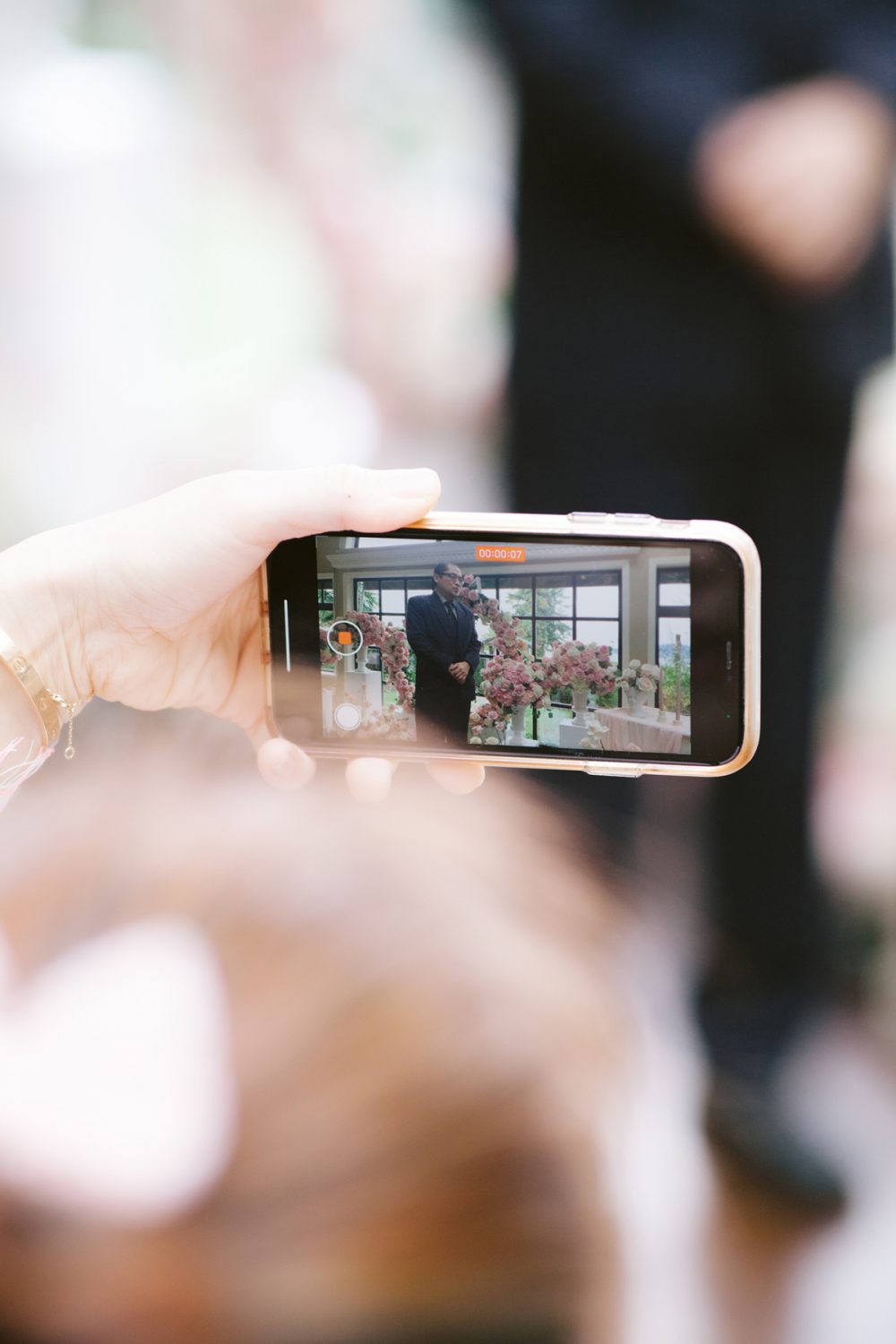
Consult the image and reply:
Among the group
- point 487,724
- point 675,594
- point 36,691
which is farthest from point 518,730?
point 36,691

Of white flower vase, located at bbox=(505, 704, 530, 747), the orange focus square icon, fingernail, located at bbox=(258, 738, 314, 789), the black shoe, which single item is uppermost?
the orange focus square icon

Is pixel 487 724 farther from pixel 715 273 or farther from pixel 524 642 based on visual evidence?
pixel 715 273

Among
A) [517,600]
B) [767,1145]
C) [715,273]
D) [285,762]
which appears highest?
[715,273]

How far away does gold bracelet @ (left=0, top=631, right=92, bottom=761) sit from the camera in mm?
429

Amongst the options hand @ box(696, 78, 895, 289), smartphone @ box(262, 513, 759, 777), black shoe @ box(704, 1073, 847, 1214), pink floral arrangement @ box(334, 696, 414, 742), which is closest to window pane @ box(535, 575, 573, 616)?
smartphone @ box(262, 513, 759, 777)

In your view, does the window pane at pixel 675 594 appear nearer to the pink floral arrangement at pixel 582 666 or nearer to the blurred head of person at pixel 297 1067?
the pink floral arrangement at pixel 582 666

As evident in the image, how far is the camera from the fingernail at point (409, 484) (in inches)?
16.1

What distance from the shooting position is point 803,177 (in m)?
0.51

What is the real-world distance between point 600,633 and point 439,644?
9 centimetres

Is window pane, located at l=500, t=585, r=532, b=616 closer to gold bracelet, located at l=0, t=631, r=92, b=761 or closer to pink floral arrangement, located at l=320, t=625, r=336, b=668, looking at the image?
pink floral arrangement, located at l=320, t=625, r=336, b=668

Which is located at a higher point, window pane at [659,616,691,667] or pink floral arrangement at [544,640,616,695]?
window pane at [659,616,691,667]

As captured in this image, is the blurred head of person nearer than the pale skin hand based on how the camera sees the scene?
No

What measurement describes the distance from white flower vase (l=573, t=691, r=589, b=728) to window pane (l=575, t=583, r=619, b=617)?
0.05 meters

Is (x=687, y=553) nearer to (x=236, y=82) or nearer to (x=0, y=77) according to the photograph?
(x=236, y=82)
